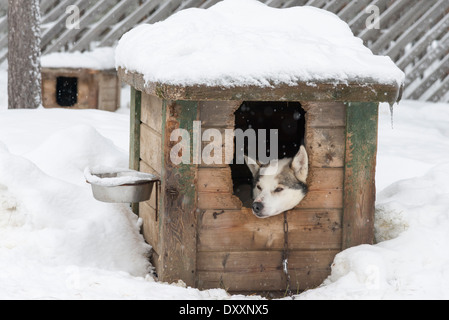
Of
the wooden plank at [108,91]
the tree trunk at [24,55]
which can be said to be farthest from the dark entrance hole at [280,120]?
the wooden plank at [108,91]

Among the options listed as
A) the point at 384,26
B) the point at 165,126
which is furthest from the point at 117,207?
the point at 384,26

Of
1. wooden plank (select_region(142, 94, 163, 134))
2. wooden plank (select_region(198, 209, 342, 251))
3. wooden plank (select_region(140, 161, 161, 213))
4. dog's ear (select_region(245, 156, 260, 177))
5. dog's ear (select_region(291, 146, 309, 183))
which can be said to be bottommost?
wooden plank (select_region(198, 209, 342, 251))

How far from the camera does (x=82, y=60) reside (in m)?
8.61

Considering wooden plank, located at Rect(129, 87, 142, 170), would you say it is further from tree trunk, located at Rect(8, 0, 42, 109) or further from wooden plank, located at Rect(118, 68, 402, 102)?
tree trunk, located at Rect(8, 0, 42, 109)

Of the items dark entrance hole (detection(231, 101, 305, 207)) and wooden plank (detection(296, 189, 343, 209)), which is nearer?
wooden plank (detection(296, 189, 343, 209))

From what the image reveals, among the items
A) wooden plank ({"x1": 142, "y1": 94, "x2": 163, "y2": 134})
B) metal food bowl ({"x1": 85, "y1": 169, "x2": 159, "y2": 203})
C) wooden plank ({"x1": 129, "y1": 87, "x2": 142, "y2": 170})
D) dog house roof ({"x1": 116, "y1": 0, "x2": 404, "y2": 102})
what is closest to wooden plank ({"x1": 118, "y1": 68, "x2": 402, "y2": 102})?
dog house roof ({"x1": 116, "y1": 0, "x2": 404, "y2": 102})

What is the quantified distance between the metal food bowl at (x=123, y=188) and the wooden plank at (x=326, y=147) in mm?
881

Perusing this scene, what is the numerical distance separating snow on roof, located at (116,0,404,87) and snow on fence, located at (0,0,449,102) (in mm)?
5258

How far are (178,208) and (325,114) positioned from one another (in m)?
0.96

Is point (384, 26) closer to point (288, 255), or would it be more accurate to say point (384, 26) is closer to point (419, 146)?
point (419, 146)

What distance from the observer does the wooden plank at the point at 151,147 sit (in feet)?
13.3

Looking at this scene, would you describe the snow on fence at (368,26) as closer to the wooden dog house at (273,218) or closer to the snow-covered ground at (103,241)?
the snow-covered ground at (103,241)

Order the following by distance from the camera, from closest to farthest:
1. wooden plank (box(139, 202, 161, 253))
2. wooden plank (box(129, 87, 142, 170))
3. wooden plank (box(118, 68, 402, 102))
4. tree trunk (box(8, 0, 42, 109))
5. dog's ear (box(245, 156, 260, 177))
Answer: wooden plank (box(118, 68, 402, 102))
wooden plank (box(139, 202, 161, 253))
dog's ear (box(245, 156, 260, 177))
wooden plank (box(129, 87, 142, 170))
tree trunk (box(8, 0, 42, 109))

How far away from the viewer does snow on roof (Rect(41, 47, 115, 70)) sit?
332 inches
